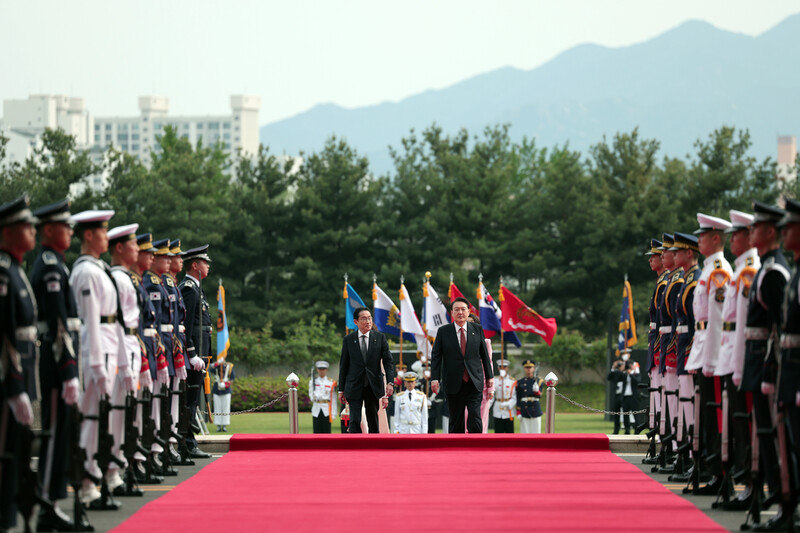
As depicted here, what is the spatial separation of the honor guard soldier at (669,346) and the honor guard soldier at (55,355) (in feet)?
18.9

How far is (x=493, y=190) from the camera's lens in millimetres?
45844

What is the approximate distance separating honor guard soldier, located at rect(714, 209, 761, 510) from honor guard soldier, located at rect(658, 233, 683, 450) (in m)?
2.09

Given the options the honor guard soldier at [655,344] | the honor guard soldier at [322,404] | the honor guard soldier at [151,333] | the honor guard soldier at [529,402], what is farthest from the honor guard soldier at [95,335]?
the honor guard soldier at [529,402]

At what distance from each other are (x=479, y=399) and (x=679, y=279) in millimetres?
3830

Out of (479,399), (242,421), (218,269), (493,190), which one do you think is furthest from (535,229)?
(479,399)

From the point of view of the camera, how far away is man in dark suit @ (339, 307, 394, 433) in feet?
47.5

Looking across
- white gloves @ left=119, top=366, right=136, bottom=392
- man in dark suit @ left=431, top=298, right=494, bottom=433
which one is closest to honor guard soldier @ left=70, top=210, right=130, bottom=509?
white gloves @ left=119, top=366, right=136, bottom=392

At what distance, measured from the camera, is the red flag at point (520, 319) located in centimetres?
2162

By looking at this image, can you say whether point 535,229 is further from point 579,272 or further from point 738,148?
point 738,148

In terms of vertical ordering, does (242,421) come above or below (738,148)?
below

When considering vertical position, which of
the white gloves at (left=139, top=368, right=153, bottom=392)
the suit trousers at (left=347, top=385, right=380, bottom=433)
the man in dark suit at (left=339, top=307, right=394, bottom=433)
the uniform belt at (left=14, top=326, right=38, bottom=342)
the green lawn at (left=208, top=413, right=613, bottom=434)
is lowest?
the green lawn at (left=208, top=413, right=613, bottom=434)

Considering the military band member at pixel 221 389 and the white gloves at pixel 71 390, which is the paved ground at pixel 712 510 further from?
the military band member at pixel 221 389

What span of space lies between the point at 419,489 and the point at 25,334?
3.44m

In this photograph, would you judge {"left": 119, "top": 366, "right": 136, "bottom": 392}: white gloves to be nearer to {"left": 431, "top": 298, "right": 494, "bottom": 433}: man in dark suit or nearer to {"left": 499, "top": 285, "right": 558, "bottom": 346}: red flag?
{"left": 431, "top": 298, "right": 494, "bottom": 433}: man in dark suit
